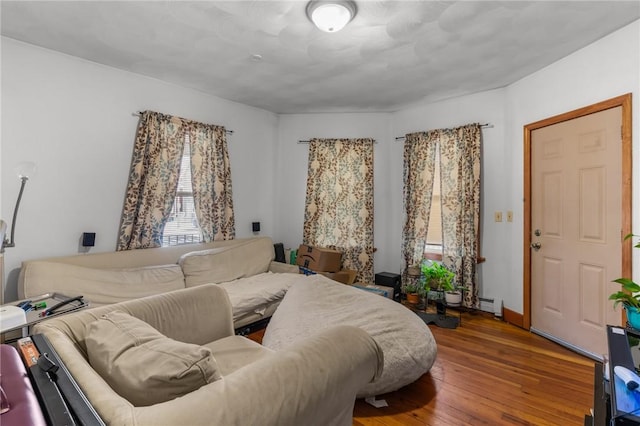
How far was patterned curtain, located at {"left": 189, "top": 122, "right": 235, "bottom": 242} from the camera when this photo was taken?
11.6ft

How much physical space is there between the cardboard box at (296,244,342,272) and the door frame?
2.06 m

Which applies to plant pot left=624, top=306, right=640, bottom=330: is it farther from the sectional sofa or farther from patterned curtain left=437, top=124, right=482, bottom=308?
patterned curtain left=437, top=124, right=482, bottom=308

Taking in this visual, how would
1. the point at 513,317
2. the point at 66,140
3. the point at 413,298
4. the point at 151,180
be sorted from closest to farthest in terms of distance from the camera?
the point at 66,140 → the point at 151,180 → the point at 513,317 → the point at 413,298

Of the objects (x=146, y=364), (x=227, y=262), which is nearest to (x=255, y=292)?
(x=227, y=262)

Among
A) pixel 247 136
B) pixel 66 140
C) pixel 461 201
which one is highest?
pixel 247 136

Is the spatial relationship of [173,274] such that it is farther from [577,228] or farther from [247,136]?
[577,228]

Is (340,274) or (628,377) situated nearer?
(628,377)

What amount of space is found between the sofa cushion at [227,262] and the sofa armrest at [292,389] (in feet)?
7.16

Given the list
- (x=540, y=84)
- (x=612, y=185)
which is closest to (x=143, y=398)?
(x=612, y=185)

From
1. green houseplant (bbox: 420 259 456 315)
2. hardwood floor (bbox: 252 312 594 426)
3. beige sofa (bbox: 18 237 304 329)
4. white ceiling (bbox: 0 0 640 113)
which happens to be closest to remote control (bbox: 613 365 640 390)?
hardwood floor (bbox: 252 312 594 426)

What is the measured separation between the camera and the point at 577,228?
8.82 feet

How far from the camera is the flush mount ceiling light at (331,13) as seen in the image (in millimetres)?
1922

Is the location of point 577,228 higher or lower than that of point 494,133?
lower

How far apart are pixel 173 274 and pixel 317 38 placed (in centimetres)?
249
